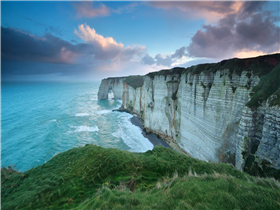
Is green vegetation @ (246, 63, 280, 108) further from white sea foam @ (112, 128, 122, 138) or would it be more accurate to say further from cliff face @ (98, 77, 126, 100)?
cliff face @ (98, 77, 126, 100)

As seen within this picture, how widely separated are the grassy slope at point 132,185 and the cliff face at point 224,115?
3.70 meters

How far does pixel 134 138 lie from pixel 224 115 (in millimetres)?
18553

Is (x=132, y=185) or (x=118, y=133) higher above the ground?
(x=132, y=185)

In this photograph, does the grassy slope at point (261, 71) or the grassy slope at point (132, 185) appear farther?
the grassy slope at point (261, 71)

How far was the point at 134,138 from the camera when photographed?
2773 cm

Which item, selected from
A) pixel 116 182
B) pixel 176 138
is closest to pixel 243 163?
pixel 116 182

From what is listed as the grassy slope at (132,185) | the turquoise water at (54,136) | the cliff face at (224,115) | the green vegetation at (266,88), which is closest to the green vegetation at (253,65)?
the cliff face at (224,115)

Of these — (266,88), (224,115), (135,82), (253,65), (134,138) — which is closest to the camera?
(266,88)

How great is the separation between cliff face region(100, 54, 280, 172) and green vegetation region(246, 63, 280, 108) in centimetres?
27

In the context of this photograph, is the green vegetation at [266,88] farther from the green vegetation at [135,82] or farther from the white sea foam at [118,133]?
the green vegetation at [135,82]

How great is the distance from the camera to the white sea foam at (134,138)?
78.4 ft

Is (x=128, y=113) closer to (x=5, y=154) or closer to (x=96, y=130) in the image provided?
(x=96, y=130)

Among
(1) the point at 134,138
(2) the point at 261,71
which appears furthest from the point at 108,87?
(2) the point at 261,71

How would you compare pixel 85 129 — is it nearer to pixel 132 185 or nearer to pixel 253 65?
pixel 132 185
